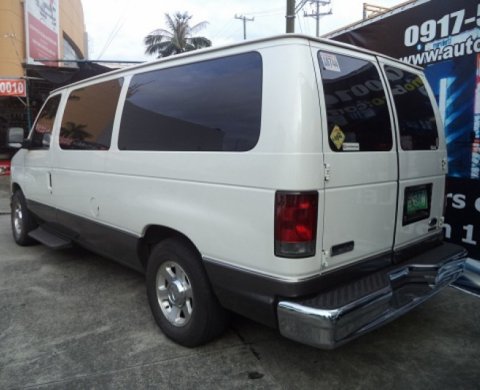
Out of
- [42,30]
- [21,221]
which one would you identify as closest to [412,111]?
[21,221]

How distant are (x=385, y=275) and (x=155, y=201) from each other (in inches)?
69.3

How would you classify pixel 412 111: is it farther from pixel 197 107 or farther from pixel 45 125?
pixel 45 125

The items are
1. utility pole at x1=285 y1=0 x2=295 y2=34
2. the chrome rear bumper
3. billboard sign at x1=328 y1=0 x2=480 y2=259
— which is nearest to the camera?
the chrome rear bumper

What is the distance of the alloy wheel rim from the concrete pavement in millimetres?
224

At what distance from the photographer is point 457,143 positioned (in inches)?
210

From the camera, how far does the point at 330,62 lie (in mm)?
2746

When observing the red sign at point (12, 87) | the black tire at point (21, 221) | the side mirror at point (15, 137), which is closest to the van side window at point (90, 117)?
the side mirror at point (15, 137)

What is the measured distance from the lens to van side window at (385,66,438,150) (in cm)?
330

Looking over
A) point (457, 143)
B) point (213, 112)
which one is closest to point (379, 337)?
point (213, 112)

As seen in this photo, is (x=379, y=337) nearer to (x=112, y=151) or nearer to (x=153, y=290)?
(x=153, y=290)

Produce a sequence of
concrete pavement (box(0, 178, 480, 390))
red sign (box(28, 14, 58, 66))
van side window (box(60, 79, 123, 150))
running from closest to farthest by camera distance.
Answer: concrete pavement (box(0, 178, 480, 390)) → van side window (box(60, 79, 123, 150)) → red sign (box(28, 14, 58, 66))

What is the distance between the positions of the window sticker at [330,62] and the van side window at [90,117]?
6.46ft

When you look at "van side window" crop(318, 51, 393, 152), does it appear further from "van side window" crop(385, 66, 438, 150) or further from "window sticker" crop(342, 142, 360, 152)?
"van side window" crop(385, 66, 438, 150)

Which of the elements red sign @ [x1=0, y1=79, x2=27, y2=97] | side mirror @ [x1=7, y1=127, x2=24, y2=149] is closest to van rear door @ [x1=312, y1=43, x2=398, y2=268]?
side mirror @ [x1=7, y1=127, x2=24, y2=149]
